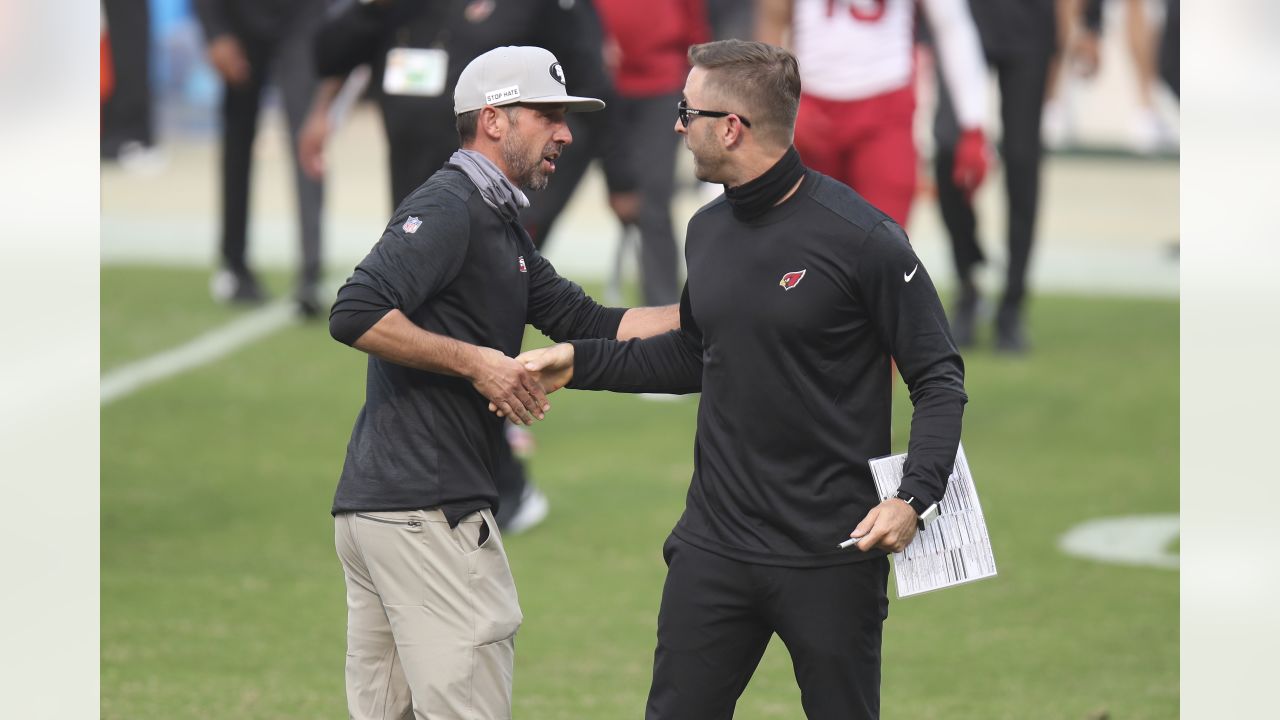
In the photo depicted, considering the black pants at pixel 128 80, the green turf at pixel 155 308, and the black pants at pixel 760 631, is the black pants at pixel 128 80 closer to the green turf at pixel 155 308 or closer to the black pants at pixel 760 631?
the green turf at pixel 155 308

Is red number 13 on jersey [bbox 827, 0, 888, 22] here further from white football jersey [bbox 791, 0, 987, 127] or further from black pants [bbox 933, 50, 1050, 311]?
black pants [bbox 933, 50, 1050, 311]

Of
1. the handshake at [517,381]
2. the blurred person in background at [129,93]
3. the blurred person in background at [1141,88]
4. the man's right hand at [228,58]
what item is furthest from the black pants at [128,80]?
the handshake at [517,381]

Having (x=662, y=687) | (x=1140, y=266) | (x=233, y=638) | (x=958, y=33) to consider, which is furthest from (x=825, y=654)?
(x=1140, y=266)

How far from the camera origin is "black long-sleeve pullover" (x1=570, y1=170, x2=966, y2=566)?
12.8 ft

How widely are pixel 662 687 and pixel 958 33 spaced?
5710 mm

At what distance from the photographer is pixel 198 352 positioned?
11109 millimetres

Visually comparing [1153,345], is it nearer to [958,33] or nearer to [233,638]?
[958,33]

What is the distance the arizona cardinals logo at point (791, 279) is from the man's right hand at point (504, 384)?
582 millimetres

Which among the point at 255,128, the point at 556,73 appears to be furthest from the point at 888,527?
the point at 255,128

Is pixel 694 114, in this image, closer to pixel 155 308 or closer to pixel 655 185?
pixel 655 185

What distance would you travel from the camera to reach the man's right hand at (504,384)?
4031mm

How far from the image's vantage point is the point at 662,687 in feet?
13.4

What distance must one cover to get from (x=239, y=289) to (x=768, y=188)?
29.1 feet

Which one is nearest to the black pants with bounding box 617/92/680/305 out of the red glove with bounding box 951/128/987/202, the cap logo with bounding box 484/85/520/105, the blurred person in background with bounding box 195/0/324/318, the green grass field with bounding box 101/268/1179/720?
the green grass field with bounding box 101/268/1179/720
